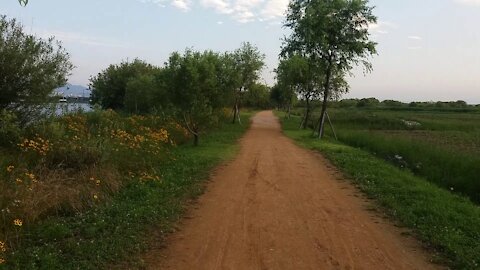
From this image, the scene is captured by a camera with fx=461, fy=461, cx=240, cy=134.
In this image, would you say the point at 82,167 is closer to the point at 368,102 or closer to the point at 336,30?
the point at 336,30

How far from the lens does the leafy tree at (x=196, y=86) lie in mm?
18344

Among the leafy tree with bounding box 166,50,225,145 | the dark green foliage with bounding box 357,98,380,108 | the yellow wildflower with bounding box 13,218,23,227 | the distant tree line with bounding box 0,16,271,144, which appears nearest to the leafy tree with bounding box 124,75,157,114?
the distant tree line with bounding box 0,16,271,144

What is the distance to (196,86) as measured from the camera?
18.4m

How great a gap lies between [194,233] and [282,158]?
360 inches

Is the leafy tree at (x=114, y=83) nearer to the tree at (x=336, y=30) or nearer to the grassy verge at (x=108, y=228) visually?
the tree at (x=336, y=30)

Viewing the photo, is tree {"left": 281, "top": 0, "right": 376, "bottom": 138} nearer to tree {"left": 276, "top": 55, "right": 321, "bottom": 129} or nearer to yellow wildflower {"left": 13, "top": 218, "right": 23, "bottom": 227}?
tree {"left": 276, "top": 55, "right": 321, "bottom": 129}

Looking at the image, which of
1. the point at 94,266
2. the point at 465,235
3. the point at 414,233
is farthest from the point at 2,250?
the point at 465,235

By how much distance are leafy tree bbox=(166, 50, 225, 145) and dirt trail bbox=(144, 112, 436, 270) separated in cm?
715

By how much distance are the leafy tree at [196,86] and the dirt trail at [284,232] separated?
7153 millimetres

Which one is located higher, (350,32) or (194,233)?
(350,32)

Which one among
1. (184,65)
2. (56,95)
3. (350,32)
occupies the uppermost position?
(350,32)

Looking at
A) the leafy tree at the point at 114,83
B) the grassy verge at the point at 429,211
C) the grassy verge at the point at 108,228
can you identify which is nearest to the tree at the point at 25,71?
the grassy verge at the point at 108,228

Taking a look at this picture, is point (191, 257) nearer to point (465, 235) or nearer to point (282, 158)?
point (465, 235)

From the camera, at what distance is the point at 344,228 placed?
779 cm
